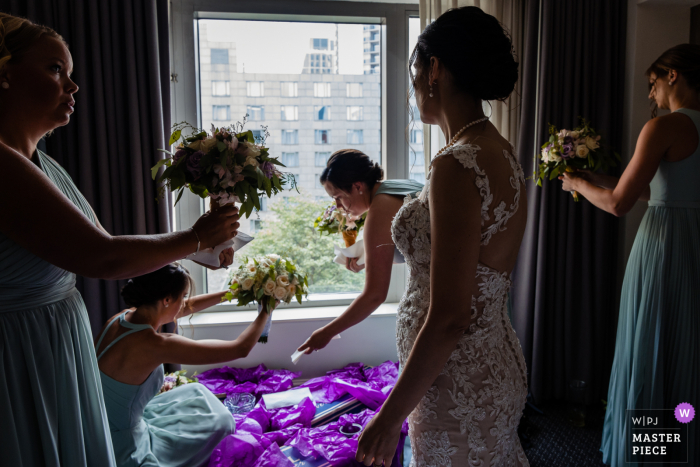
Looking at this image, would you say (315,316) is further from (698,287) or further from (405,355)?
(698,287)

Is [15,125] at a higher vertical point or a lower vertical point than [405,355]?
higher

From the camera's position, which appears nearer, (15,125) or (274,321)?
(15,125)

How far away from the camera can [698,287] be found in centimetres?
216

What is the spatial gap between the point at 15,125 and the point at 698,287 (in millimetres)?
2756

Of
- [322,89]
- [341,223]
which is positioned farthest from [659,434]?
[322,89]

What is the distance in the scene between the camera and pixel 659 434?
2184 mm

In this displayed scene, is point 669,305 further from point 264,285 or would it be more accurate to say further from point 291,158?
point 291,158

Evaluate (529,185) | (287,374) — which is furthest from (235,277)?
(529,185)

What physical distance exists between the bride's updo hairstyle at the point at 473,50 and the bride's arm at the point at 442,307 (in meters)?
0.32

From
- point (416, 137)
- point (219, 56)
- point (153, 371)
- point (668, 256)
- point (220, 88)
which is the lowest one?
point (153, 371)

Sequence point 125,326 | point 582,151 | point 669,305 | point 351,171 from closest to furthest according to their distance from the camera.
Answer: point 125,326
point 669,305
point 351,171
point 582,151

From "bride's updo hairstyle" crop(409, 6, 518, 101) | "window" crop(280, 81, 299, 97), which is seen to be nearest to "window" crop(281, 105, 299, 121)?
"window" crop(280, 81, 299, 97)

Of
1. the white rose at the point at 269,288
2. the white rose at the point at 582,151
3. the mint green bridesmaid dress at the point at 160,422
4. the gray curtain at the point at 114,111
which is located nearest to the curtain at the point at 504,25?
the white rose at the point at 582,151

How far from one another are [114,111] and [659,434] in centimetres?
338
